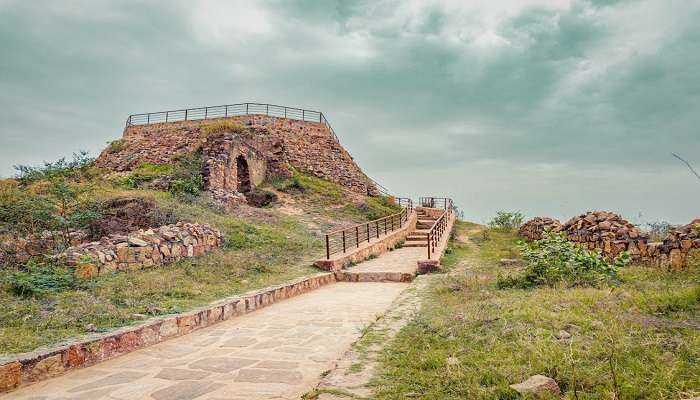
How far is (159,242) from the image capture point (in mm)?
9984

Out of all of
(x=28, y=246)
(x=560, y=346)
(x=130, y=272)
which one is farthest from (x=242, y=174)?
(x=560, y=346)

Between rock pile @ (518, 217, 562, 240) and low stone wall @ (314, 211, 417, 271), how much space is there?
18.5 feet

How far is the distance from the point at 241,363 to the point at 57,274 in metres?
4.81

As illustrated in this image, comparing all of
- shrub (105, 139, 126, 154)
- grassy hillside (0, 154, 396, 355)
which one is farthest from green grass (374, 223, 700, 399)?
shrub (105, 139, 126, 154)

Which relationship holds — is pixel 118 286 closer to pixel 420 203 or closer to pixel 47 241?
pixel 47 241

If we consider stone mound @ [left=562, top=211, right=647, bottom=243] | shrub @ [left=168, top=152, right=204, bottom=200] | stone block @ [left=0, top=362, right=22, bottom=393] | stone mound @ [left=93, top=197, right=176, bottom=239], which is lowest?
stone block @ [left=0, top=362, right=22, bottom=393]

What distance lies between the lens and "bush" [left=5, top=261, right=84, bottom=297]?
21.1ft

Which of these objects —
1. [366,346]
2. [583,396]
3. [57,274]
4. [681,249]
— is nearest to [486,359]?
[583,396]

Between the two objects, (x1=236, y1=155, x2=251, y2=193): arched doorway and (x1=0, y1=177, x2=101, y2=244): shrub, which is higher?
(x1=236, y1=155, x2=251, y2=193): arched doorway

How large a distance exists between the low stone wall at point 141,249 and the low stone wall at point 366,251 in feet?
10.6

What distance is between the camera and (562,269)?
7.43m

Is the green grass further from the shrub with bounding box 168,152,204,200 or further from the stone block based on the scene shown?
the shrub with bounding box 168,152,204,200

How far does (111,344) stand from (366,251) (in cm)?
1027

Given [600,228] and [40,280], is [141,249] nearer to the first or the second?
[40,280]
